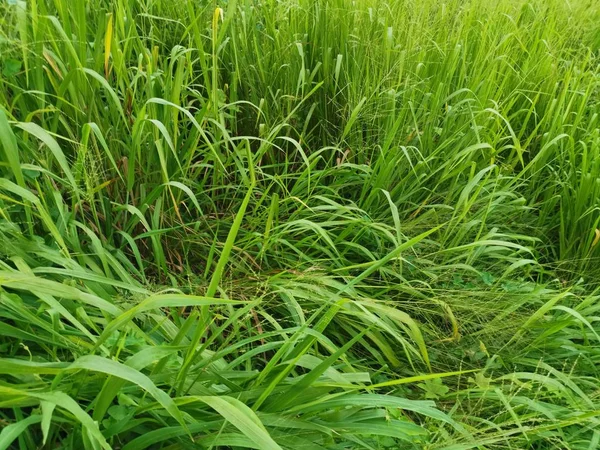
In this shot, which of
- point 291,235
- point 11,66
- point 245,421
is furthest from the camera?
point 291,235

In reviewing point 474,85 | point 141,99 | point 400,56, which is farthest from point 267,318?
point 474,85

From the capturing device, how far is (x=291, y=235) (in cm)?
151

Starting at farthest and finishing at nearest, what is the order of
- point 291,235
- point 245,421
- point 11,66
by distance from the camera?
point 291,235 → point 11,66 → point 245,421

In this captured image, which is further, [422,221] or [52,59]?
[422,221]

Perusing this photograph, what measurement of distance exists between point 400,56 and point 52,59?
1.05m

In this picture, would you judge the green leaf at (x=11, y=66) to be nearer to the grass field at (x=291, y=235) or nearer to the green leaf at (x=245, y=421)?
the grass field at (x=291, y=235)

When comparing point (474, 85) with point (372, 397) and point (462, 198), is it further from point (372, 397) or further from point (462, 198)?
point (372, 397)

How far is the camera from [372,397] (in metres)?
0.99

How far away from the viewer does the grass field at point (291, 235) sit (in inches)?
37.1

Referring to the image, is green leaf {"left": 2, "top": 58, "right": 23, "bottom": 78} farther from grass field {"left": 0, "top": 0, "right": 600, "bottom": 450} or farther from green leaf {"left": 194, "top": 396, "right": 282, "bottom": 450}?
green leaf {"left": 194, "top": 396, "right": 282, "bottom": 450}

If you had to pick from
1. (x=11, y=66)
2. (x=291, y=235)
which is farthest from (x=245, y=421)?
(x=11, y=66)

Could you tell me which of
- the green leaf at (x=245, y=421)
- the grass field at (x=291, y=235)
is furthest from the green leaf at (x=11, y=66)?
the green leaf at (x=245, y=421)

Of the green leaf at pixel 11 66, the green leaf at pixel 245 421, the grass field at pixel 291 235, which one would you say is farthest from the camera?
the green leaf at pixel 11 66

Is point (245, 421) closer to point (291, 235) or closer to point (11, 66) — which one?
point (291, 235)
